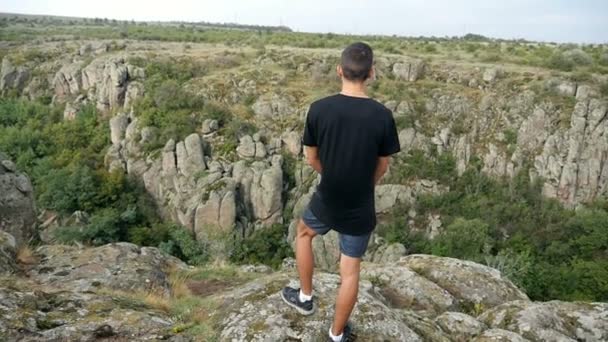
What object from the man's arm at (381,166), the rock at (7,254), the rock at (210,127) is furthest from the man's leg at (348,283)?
the rock at (210,127)

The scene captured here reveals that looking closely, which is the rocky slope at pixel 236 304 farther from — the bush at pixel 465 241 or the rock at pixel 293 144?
the rock at pixel 293 144

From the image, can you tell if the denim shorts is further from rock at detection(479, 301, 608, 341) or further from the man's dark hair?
rock at detection(479, 301, 608, 341)

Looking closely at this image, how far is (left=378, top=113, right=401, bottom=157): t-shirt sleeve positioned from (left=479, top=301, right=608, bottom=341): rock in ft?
10.8

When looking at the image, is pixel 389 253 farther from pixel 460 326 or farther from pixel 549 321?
pixel 460 326

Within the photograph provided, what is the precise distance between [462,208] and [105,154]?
96.4 feet

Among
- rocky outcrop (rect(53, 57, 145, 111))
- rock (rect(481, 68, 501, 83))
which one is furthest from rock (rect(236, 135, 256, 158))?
rock (rect(481, 68, 501, 83))

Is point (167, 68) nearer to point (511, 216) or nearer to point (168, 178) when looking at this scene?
point (168, 178)

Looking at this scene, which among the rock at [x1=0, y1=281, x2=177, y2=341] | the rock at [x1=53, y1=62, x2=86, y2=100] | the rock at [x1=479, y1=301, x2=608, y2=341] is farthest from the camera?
the rock at [x1=53, y1=62, x2=86, y2=100]

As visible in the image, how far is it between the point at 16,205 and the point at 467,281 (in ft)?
29.4

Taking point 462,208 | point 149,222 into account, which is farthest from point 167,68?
point 462,208

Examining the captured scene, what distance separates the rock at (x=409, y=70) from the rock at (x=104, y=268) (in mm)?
38024

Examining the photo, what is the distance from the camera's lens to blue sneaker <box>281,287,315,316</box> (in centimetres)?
478

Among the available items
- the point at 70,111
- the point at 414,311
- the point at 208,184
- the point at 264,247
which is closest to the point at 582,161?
the point at 264,247

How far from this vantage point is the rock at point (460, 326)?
18.1 ft
